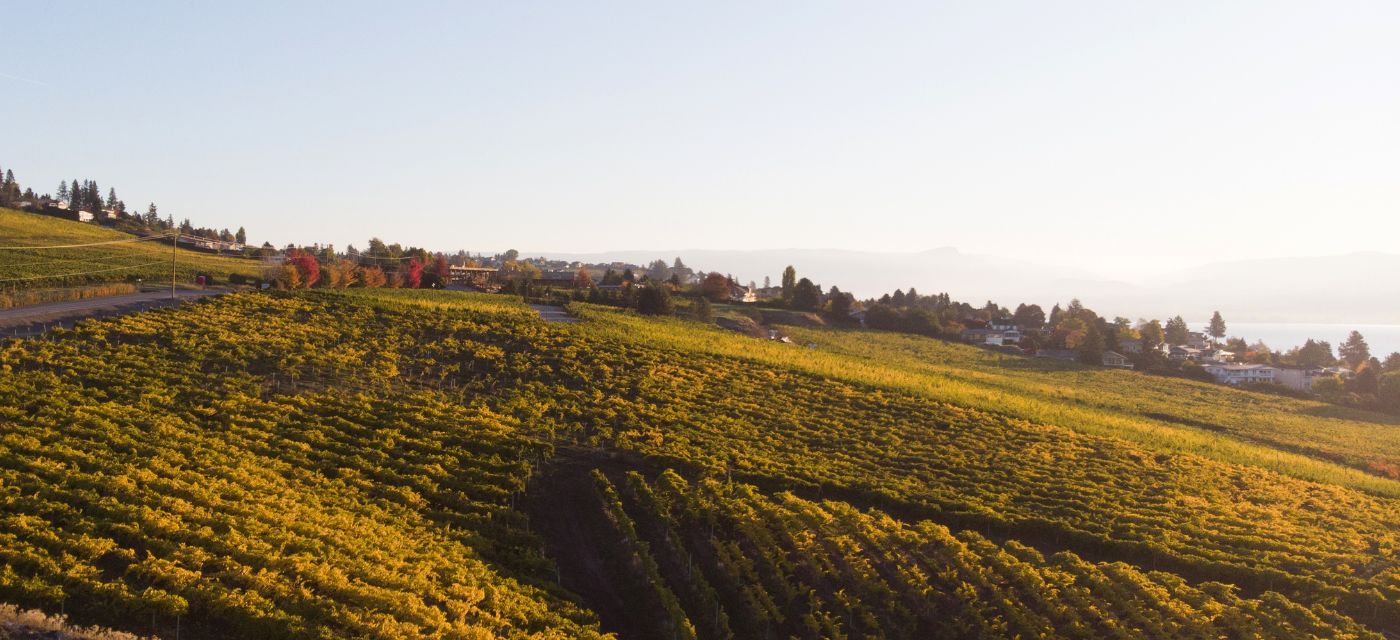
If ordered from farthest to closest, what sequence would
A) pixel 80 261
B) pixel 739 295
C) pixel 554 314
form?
1. pixel 739 295
2. pixel 80 261
3. pixel 554 314

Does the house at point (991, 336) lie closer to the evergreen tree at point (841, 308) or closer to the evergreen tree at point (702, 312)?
the evergreen tree at point (841, 308)

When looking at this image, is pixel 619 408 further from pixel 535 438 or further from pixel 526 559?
pixel 526 559

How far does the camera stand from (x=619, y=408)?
115 feet

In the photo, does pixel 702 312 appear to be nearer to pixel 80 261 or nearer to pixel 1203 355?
pixel 80 261

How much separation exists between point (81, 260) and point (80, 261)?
100 cm

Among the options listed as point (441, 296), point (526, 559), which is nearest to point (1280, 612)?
point (526, 559)

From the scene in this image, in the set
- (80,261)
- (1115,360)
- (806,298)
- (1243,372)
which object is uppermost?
(806,298)

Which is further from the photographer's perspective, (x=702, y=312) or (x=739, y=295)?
(x=739, y=295)

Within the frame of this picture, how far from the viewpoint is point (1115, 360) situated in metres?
99.4

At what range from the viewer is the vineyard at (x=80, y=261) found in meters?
62.3

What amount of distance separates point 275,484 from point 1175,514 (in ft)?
102

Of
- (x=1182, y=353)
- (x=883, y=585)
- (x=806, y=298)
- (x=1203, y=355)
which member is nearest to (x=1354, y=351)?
(x=1203, y=355)

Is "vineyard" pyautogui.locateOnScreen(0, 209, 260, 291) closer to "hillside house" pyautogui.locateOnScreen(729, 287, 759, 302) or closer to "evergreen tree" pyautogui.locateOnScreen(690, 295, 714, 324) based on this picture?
"evergreen tree" pyautogui.locateOnScreen(690, 295, 714, 324)

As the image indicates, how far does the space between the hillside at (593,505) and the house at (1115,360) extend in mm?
56922
